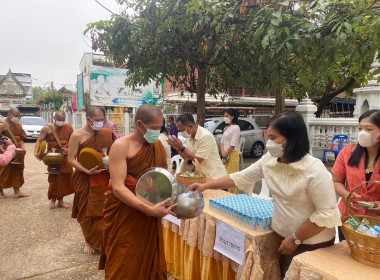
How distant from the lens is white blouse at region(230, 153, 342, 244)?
5.31 feet

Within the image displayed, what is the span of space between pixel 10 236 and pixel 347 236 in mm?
4085

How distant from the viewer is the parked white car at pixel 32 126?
48.5 feet

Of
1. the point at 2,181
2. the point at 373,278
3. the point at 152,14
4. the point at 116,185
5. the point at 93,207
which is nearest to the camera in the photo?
the point at 373,278

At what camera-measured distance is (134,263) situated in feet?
6.72

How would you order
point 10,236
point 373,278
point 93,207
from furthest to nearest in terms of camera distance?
point 10,236
point 93,207
point 373,278

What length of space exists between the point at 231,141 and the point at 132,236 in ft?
10.6

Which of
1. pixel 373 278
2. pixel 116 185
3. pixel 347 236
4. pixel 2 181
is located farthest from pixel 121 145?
pixel 2 181

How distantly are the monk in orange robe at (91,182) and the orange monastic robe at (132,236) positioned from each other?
3.89ft

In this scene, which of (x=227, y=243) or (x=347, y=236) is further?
(x=227, y=243)

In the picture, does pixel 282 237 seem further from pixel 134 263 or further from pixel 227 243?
pixel 134 263

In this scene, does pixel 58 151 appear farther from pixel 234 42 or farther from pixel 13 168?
pixel 234 42

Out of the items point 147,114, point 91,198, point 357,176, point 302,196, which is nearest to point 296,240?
point 302,196

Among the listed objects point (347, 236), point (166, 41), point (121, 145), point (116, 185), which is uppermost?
point (166, 41)

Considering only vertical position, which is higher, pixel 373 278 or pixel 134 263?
pixel 373 278
